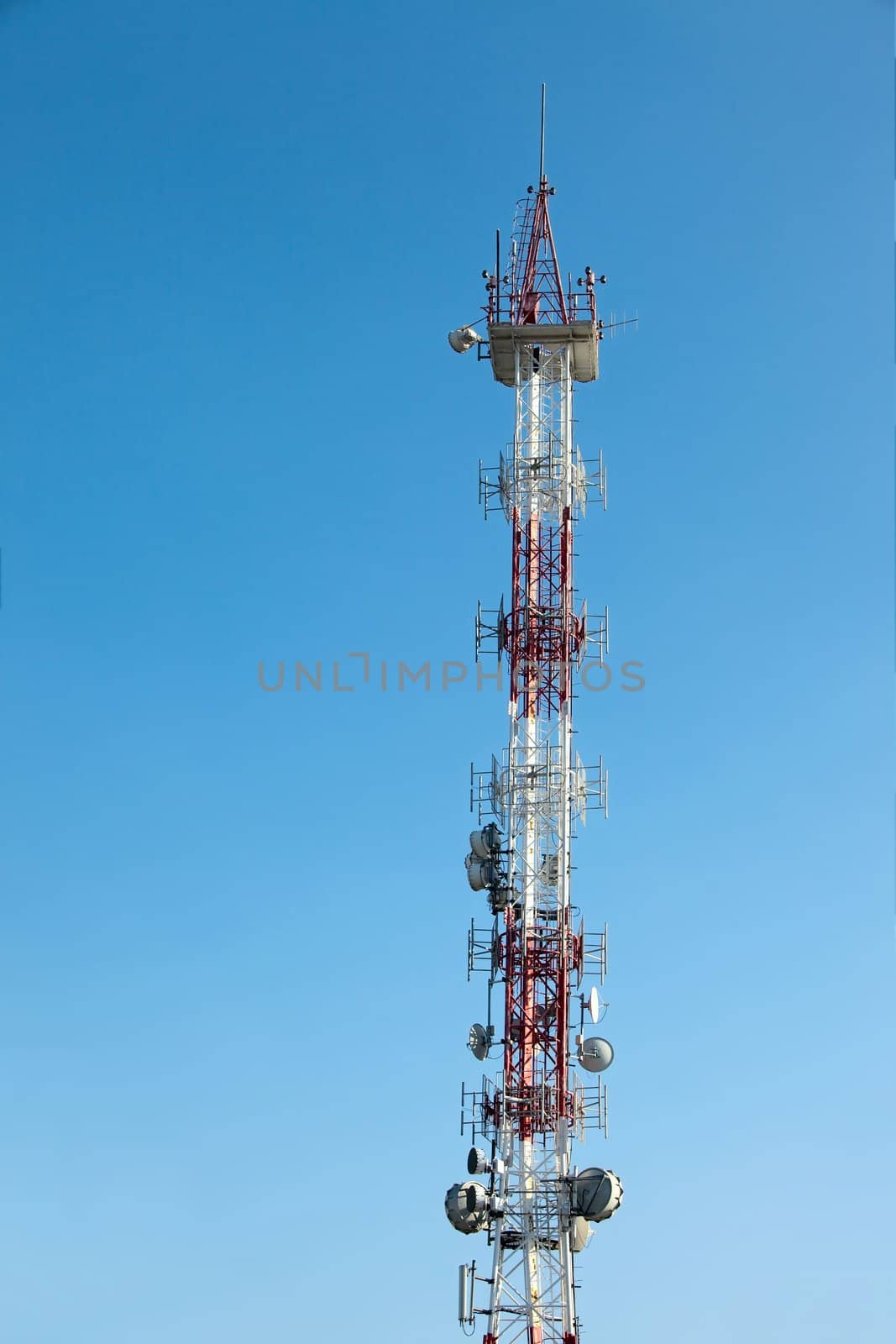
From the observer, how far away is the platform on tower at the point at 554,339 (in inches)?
2253

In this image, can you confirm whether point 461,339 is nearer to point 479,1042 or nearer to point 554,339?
point 554,339

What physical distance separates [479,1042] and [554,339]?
21.4m

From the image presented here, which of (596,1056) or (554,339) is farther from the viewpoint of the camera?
(554,339)

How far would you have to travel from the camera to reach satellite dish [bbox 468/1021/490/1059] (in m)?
50.9

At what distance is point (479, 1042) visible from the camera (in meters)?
51.0

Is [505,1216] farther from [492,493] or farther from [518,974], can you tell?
[492,493]

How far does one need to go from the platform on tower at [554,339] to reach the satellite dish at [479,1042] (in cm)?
1990

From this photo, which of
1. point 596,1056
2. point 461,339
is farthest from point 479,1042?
point 461,339

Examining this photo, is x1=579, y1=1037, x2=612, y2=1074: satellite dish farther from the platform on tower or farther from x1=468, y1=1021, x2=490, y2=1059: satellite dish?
the platform on tower

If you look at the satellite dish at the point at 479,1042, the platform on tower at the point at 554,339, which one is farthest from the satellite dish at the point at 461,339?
the satellite dish at the point at 479,1042

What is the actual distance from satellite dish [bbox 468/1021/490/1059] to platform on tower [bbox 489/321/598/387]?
1990 cm

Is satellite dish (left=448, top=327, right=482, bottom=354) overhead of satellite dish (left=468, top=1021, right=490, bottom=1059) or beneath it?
overhead

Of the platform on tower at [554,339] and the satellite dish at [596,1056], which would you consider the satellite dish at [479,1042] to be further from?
the platform on tower at [554,339]

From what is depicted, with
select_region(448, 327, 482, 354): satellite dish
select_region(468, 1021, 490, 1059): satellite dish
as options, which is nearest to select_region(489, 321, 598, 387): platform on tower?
select_region(448, 327, 482, 354): satellite dish
